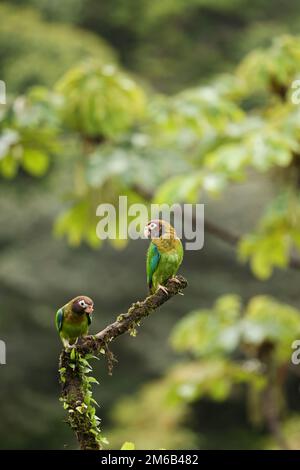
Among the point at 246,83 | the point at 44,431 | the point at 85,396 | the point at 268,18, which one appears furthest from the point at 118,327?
the point at 268,18

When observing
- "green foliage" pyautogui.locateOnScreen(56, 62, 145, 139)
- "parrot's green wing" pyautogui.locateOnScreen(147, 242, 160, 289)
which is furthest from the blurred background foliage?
"parrot's green wing" pyautogui.locateOnScreen(147, 242, 160, 289)

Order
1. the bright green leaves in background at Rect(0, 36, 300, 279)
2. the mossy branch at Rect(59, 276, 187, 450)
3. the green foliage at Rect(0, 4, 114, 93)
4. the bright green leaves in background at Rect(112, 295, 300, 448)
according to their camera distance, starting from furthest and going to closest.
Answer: the green foliage at Rect(0, 4, 114, 93) → the bright green leaves in background at Rect(112, 295, 300, 448) → the bright green leaves in background at Rect(0, 36, 300, 279) → the mossy branch at Rect(59, 276, 187, 450)

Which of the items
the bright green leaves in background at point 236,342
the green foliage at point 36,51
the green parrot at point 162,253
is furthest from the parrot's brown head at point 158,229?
the green foliage at point 36,51

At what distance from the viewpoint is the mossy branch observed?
2.98ft

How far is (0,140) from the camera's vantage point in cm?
268

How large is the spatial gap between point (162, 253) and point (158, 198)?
1598 mm

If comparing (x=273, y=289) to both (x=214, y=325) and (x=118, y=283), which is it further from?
(x=214, y=325)

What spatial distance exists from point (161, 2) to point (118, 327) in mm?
6210

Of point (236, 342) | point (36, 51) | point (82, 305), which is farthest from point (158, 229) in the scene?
point (36, 51)

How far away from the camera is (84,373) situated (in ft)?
3.16

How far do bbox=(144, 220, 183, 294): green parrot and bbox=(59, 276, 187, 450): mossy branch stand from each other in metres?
0.02

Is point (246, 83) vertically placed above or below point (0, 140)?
above

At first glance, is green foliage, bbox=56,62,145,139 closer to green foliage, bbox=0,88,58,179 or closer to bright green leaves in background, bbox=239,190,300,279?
green foliage, bbox=0,88,58,179
